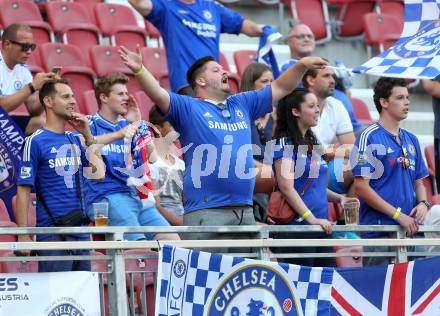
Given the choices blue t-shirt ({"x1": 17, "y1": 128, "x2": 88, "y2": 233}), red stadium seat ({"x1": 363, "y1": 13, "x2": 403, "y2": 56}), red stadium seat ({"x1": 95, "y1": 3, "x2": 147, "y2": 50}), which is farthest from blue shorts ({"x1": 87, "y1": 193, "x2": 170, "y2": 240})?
red stadium seat ({"x1": 363, "y1": 13, "x2": 403, "y2": 56})

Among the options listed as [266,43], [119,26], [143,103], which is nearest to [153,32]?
[119,26]

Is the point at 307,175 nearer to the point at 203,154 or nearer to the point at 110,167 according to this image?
the point at 203,154

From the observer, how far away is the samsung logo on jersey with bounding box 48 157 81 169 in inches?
292

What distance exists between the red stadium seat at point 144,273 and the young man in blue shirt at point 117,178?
404mm

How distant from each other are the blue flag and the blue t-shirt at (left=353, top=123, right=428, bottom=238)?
93.5 inches

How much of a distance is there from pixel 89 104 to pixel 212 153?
2.71 meters

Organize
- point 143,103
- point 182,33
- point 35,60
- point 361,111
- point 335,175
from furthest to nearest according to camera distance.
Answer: point 361,111
point 35,60
point 143,103
point 182,33
point 335,175

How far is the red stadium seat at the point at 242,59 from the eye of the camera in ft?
39.5

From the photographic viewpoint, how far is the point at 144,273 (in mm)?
6969

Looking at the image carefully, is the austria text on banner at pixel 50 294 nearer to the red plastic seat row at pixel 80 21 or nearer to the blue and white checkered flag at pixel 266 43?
the blue and white checkered flag at pixel 266 43

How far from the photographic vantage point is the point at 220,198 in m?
7.39

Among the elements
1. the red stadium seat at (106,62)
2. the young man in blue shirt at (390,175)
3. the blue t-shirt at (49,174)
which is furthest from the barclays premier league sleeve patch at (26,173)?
the red stadium seat at (106,62)

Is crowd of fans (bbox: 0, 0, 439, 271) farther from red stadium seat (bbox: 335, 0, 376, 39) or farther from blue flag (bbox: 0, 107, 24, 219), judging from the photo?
red stadium seat (bbox: 335, 0, 376, 39)

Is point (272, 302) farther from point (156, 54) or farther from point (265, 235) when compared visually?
point (156, 54)
